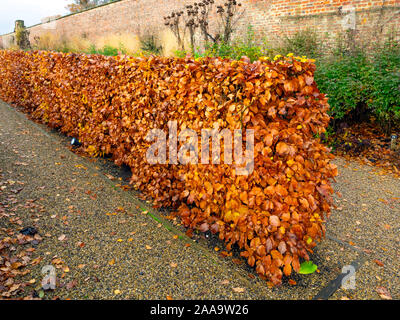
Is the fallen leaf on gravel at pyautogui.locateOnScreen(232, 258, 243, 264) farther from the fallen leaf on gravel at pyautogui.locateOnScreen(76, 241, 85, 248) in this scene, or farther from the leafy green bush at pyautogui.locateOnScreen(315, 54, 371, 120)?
the leafy green bush at pyautogui.locateOnScreen(315, 54, 371, 120)

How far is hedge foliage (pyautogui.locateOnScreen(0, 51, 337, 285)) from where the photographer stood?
2.82m

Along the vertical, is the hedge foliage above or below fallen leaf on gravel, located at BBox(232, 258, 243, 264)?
above

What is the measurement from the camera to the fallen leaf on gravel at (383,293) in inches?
113

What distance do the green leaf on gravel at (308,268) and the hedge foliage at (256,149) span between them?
12cm

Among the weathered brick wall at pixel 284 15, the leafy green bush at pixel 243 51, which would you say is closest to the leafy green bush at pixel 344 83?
the leafy green bush at pixel 243 51

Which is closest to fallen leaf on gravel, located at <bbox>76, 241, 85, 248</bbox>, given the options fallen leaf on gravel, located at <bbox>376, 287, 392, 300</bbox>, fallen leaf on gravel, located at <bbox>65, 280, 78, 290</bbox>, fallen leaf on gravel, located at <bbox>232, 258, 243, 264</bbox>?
fallen leaf on gravel, located at <bbox>65, 280, 78, 290</bbox>

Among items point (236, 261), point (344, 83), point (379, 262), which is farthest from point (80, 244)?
point (344, 83)

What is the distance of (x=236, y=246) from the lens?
139 inches

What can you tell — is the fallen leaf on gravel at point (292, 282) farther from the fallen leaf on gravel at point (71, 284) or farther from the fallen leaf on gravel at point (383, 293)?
the fallen leaf on gravel at point (71, 284)

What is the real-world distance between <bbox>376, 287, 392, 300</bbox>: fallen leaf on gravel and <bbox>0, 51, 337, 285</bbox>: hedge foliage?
74 centimetres

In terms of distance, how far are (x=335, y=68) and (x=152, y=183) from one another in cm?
Result: 532

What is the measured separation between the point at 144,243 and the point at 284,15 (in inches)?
393
